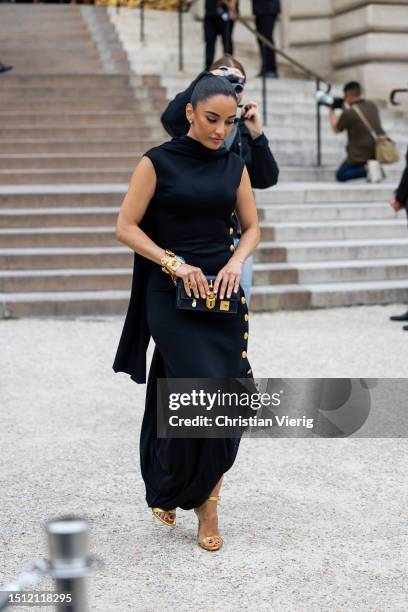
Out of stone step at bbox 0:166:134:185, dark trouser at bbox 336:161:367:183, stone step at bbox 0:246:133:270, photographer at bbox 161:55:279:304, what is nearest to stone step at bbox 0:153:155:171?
stone step at bbox 0:166:134:185

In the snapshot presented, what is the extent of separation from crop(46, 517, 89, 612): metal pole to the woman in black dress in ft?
6.35

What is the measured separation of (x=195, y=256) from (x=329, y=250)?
7.00 metres

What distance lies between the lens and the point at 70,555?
2.01 m

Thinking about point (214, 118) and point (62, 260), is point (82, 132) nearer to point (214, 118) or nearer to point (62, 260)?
point (62, 260)

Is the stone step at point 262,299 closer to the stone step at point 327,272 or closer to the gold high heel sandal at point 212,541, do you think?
the stone step at point 327,272

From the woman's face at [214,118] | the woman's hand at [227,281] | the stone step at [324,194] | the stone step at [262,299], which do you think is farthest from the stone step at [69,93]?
the woman's hand at [227,281]

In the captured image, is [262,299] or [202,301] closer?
[202,301]

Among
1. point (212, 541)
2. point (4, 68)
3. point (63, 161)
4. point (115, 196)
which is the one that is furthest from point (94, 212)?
point (212, 541)


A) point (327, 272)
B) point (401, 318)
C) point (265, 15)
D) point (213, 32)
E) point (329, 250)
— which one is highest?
point (265, 15)

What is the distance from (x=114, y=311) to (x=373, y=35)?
8.97m

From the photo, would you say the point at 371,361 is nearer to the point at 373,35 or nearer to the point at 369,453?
the point at 369,453

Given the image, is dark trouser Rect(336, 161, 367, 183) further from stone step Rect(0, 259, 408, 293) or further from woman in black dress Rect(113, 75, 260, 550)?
woman in black dress Rect(113, 75, 260, 550)

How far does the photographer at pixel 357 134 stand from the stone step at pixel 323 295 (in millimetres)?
2924

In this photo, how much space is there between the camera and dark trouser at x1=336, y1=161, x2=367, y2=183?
42.2 feet
